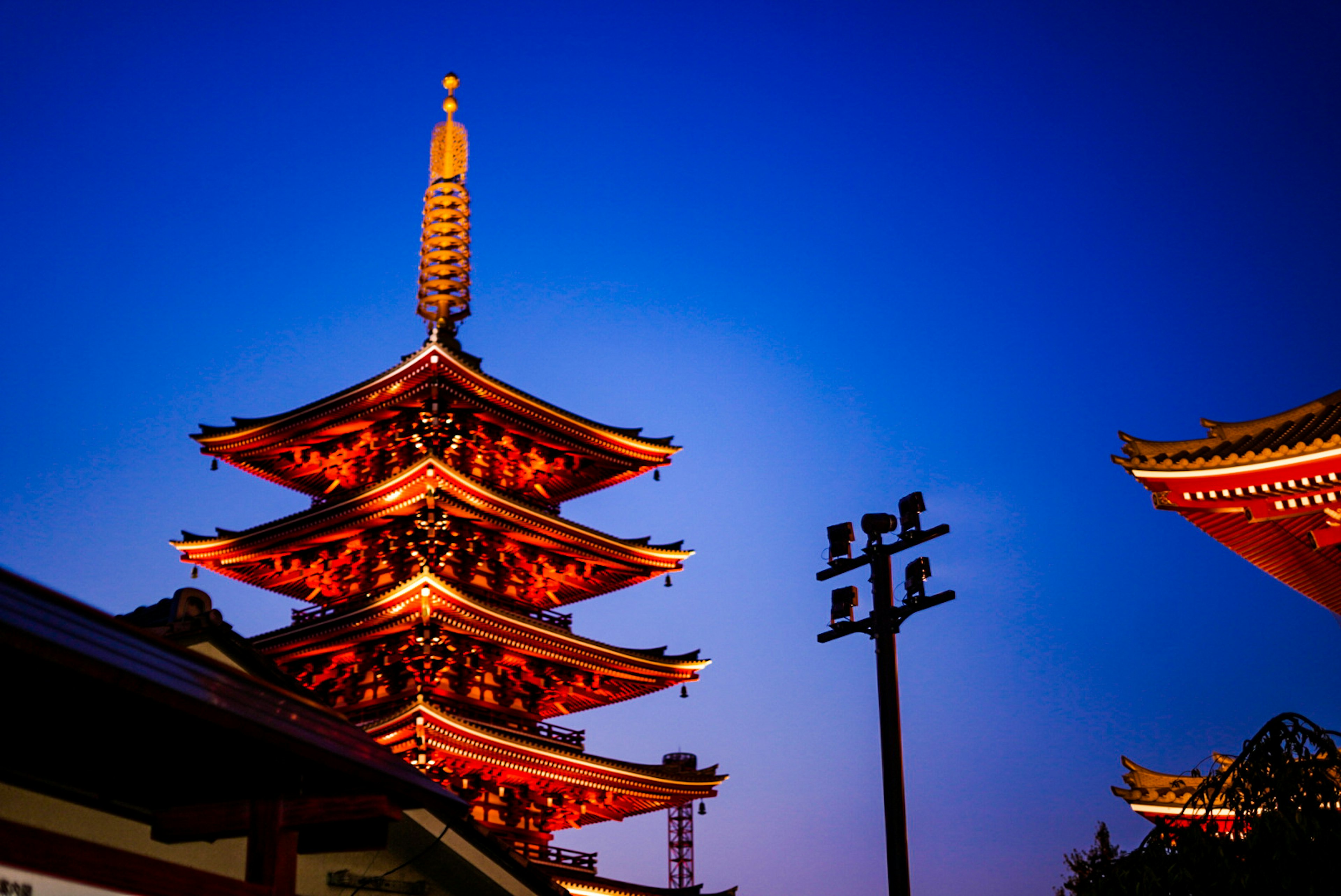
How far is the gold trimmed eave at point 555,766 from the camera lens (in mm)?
27844

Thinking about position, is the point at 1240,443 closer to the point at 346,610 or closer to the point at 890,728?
the point at 890,728

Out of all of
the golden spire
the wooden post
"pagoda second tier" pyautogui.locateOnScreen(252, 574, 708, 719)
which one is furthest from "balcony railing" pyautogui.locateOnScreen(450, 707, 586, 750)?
the wooden post

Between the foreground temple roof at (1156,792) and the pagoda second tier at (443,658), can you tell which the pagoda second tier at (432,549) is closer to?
the pagoda second tier at (443,658)

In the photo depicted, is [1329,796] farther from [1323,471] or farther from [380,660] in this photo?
[380,660]

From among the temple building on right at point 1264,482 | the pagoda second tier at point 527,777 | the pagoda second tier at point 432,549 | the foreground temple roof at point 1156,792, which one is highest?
the pagoda second tier at point 432,549

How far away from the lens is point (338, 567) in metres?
33.3

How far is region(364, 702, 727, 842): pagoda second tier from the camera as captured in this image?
1099 inches

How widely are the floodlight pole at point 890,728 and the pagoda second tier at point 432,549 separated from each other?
56.9 feet

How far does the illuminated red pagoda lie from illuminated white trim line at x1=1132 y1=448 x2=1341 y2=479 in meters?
18.2

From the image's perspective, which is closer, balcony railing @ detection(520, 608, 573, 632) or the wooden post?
the wooden post

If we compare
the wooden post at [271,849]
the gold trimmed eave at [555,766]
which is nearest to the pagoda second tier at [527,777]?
the gold trimmed eave at [555,766]

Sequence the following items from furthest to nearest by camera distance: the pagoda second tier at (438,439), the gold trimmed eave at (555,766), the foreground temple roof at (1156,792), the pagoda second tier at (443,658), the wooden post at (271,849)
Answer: the pagoda second tier at (438,439) → the pagoda second tier at (443,658) → the gold trimmed eave at (555,766) → the foreground temple roof at (1156,792) → the wooden post at (271,849)

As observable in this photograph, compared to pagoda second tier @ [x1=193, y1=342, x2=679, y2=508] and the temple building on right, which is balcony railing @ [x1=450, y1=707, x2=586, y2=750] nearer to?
pagoda second tier @ [x1=193, y1=342, x2=679, y2=508]

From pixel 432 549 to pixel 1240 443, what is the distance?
21619mm
